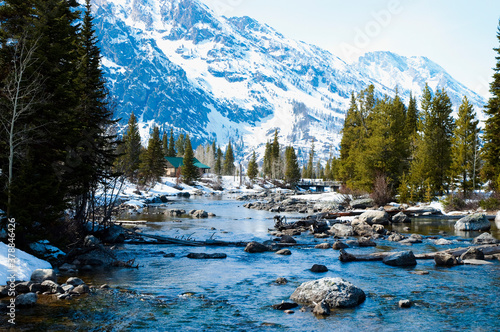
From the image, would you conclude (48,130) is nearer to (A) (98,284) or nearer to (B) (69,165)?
(B) (69,165)

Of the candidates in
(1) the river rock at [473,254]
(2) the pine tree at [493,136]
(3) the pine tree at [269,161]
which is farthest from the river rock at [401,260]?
(3) the pine tree at [269,161]

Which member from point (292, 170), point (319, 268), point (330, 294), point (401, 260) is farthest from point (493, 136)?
point (292, 170)

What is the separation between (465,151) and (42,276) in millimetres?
44082

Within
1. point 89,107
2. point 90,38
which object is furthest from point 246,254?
point 90,38

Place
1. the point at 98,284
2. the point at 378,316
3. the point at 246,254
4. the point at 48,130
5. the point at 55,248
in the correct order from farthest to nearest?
the point at 246,254 < the point at 55,248 < the point at 48,130 < the point at 98,284 < the point at 378,316

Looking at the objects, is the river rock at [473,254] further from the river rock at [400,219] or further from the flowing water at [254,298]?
the river rock at [400,219]

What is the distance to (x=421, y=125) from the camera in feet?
171

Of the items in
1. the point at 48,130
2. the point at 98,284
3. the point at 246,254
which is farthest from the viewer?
the point at 246,254

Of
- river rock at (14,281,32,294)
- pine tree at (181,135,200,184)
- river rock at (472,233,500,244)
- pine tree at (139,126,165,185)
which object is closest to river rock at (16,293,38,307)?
river rock at (14,281,32,294)

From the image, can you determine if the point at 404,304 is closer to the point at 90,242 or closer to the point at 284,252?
the point at 284,252

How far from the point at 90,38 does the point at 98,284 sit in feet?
53.2

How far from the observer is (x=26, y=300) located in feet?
37.1

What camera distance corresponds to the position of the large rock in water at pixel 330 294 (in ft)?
39.6

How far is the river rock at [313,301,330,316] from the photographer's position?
443 inches
